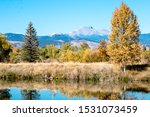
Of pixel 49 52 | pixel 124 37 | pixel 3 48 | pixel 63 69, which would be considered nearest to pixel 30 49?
pixel 3 48

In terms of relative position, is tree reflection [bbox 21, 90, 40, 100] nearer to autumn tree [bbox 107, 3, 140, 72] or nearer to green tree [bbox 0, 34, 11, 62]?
autumn tree [bbox 107, 3, 140, 72]

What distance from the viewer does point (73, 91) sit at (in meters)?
43.2

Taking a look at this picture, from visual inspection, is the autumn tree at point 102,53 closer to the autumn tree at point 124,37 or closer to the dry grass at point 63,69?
the dry grass at point 63,69

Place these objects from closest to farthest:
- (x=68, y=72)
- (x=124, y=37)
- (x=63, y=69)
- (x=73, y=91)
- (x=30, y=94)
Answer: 1. (x=30, y=94)
2. (x=73, y=91)
3. (x=124, y=37)
4. (x=68, y=72)
5. (x=63, y=69)

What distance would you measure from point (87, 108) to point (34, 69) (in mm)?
37531

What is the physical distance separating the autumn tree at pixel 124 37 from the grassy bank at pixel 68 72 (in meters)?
1.59

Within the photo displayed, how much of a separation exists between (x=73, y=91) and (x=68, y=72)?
41.5ft

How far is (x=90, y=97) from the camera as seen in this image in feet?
127

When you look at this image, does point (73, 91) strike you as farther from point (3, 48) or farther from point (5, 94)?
point (3, 48)

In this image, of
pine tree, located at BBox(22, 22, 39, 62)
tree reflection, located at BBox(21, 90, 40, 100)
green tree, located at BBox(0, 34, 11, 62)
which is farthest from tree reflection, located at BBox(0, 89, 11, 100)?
green tree, located at BBox(0, 34, 11, 62)

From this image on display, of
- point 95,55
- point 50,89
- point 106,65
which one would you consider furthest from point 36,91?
point 95,55

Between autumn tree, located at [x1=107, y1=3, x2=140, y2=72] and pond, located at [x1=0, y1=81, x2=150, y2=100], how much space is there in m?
5.28

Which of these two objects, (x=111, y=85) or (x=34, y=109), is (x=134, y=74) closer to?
(x=111, y=85)

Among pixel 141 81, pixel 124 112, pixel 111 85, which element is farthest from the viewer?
pixel 141 81
